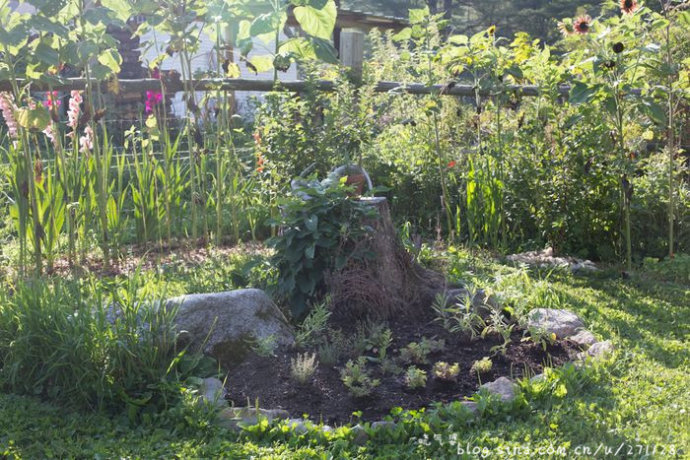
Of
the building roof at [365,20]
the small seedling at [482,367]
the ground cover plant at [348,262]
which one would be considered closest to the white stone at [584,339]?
the ground cover plant at [348,262]

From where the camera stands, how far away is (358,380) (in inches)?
135

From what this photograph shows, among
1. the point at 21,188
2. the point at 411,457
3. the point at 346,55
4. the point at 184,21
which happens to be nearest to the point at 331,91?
the point at 346,55

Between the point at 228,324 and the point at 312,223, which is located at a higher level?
the point at 312,223

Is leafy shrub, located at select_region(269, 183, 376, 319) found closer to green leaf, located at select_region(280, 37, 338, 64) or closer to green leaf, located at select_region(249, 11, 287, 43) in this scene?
green leaf, located at select_region(280, 37, 338, 64)

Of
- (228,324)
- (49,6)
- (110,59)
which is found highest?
(49,6)

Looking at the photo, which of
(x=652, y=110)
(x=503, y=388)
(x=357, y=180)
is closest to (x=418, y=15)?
(x=357, y=180)

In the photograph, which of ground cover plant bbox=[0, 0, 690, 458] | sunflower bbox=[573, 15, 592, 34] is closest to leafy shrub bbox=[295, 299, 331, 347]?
ground cover plant bbox=[0, 0, 690, 458]

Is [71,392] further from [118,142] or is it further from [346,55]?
[118,142]

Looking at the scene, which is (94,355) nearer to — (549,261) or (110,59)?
(110,59)

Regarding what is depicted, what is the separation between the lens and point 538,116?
6.19 metres

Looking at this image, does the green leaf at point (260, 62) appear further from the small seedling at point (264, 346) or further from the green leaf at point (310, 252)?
the small seedling at point (264, 346)

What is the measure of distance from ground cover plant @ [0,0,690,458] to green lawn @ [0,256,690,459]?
0.01 metres

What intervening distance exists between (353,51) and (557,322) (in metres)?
3.96

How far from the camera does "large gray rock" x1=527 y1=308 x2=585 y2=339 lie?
160 inches
